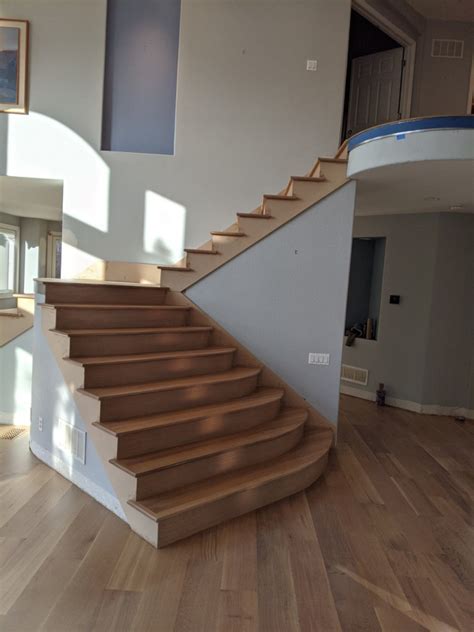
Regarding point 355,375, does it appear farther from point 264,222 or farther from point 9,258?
point 9,258

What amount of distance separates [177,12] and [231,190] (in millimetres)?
2011

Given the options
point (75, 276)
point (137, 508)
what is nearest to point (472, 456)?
point (137, 508)

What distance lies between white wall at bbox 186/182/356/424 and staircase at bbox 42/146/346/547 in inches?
4.3

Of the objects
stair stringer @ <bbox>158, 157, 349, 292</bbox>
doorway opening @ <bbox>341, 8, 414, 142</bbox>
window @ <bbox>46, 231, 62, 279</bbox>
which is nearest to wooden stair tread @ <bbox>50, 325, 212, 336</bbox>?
stair stringer @ <bbox>158, 157, 349, 292</bbox>

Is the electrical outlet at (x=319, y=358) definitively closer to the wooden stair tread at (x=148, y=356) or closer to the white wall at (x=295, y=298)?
the white wall at (x=295, y=298)

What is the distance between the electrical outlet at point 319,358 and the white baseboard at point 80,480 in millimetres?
2203

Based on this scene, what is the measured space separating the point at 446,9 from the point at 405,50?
0.60 meters

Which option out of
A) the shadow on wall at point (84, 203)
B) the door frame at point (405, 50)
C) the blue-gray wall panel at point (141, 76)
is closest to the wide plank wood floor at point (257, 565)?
the shadow on wall at point (84, 203)

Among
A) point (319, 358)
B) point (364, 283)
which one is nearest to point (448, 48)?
point (364, 283)

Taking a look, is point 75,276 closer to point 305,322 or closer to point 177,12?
point 305,322

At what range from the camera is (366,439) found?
14.7 ft

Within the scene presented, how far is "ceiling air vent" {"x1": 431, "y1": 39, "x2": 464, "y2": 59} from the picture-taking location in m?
5.84

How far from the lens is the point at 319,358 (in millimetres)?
4262

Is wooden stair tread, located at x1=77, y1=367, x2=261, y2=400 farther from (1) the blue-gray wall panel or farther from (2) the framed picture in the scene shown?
(2) the framed picture
